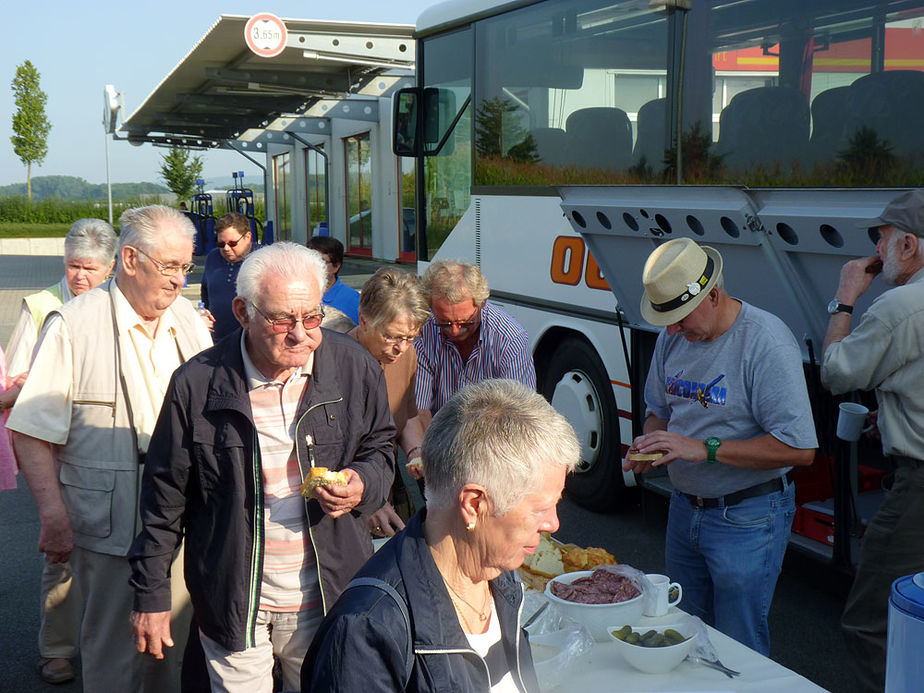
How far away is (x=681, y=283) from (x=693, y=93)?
253 cm

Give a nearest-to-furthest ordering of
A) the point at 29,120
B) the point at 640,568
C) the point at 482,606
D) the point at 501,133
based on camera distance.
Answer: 1. the point at 482,606
2. the point at 640,568
3. the point at 501,133
4. the point at 29,120

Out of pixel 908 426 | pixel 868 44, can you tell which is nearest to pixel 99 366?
pixel 908 426

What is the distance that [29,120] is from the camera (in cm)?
4984

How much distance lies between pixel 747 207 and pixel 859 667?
2150 mm

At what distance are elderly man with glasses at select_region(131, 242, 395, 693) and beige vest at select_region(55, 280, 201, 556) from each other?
532 mm

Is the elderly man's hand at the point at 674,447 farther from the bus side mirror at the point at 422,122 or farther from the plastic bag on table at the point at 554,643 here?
the bus side mirror at the point at 422,122

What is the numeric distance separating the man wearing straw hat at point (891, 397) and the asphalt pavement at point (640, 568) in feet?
2.52

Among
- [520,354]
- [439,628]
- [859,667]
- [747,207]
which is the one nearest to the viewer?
[439,628]

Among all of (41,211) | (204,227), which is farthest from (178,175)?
(204,227)

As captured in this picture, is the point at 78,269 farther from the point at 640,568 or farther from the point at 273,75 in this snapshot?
the point at 273,75

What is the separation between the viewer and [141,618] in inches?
114

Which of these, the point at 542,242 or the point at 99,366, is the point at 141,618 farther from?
the point at 542,242

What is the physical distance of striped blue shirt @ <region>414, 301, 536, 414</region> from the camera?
4430mm

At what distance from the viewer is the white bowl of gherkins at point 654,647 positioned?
263 cm
